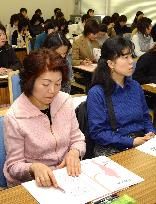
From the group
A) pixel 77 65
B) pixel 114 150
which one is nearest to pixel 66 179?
pixel 114 150

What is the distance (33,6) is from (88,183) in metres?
8.41

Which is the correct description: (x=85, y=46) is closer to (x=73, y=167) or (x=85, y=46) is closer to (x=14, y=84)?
(x=14, y=84)

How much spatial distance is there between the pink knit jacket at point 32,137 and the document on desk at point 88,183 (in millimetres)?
175

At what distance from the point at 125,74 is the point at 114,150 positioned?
47 centimetres

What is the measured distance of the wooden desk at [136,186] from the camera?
1.30 m

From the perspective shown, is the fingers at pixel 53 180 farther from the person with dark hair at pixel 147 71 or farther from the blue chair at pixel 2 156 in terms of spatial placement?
the person with dark hair at pixel 147 71

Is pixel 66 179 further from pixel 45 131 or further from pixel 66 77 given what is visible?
pixel 66 77

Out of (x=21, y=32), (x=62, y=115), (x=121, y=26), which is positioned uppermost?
(x=121, y=26)

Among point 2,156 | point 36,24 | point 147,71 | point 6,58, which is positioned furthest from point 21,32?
point 2,156

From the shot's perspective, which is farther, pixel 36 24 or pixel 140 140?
pixel 36 24

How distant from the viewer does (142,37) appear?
18.0 feet

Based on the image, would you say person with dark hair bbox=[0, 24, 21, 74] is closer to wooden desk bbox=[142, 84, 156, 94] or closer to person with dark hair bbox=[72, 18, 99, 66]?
person with dark hair bbox=[72, 18, 99, 66]

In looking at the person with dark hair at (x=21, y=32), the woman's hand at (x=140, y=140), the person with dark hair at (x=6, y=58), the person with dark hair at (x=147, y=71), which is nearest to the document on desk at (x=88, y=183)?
the woman's hand at (x=140, y=140)

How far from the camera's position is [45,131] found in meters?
1.66
